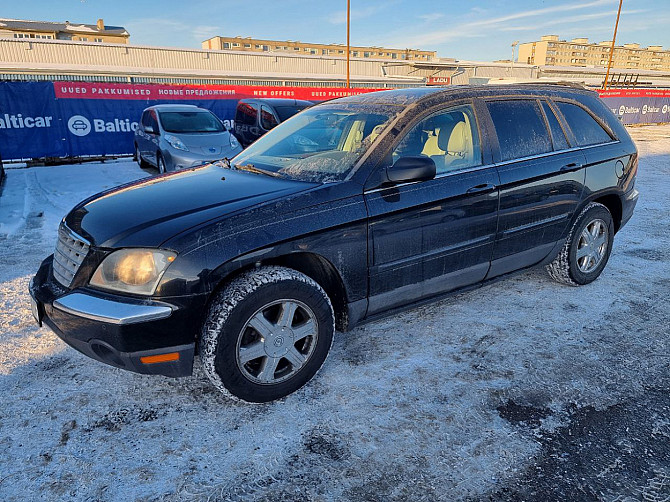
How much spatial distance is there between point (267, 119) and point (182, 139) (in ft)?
8.24

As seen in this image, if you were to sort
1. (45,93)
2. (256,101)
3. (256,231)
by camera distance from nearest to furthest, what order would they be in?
(256,231), (256,101), (45,93)

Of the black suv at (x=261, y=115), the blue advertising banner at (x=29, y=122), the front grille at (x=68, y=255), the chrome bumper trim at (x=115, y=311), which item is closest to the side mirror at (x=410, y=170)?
the chrome bumper trim at (x=115, y=311)

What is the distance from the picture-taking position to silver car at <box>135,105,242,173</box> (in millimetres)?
8992

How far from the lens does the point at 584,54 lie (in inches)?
5413

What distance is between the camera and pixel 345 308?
112 inches

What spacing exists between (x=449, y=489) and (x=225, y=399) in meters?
1.32

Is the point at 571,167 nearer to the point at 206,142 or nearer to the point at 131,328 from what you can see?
the point at 131,328

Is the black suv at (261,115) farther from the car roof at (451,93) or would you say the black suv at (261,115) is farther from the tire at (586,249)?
the tire at (586,249)

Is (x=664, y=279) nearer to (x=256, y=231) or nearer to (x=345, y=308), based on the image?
(x=345, y=308)

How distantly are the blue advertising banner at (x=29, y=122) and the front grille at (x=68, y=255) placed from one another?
1236 centimetres

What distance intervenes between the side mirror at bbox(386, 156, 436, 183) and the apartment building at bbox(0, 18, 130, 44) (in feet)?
216

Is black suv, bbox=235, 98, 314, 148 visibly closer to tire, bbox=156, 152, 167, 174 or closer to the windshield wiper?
tire, bbox=156, 152, 167, 174

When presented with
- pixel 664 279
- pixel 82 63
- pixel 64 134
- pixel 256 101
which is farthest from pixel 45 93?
pixel 82 63

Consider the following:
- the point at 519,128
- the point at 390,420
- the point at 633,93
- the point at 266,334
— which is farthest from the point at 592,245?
the point at 633,93
